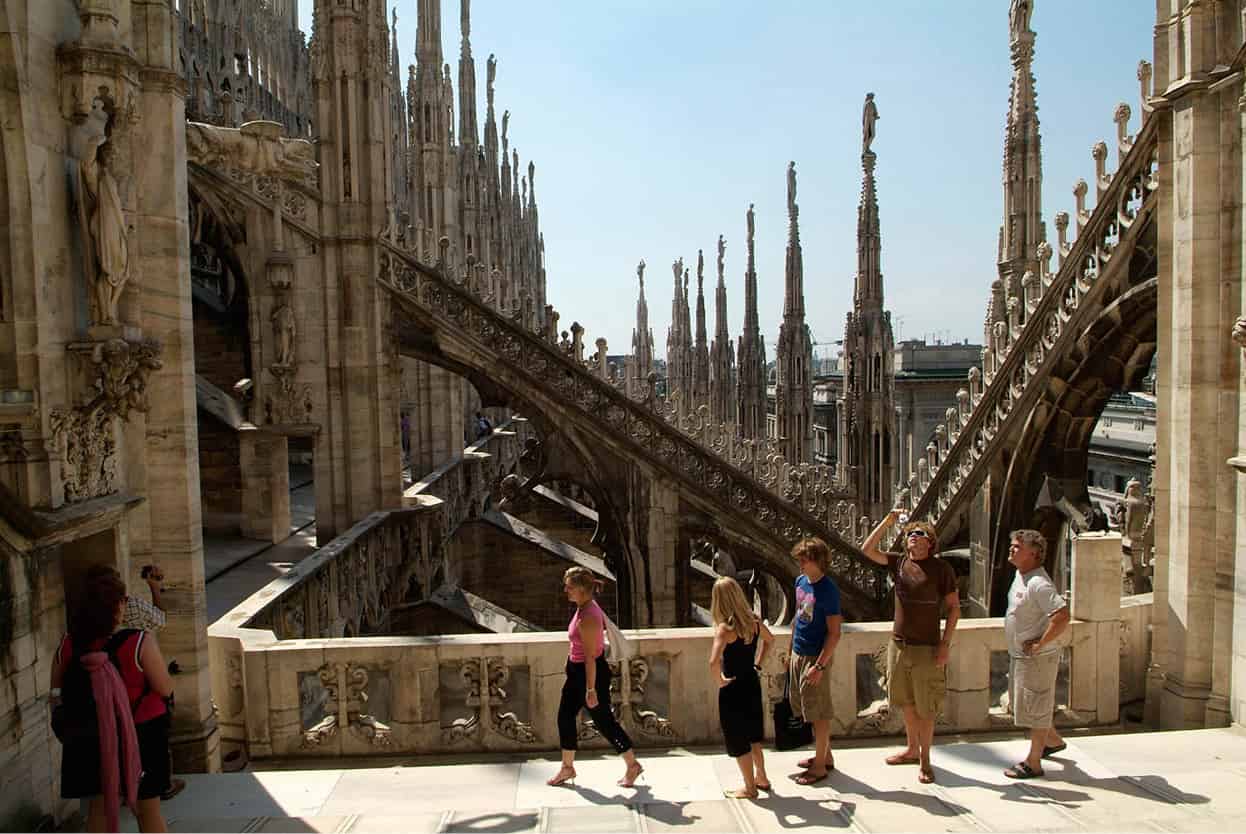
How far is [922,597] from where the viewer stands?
480cm

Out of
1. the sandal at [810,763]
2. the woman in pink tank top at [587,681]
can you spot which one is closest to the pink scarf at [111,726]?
the woman in pink tank top at [587,681]

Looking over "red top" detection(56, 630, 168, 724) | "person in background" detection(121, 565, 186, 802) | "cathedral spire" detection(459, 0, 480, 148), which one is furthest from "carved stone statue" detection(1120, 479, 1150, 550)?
"cathedral spire" detection(459, 0, 480, 148)

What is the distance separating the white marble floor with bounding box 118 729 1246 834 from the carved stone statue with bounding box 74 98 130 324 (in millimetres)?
2619

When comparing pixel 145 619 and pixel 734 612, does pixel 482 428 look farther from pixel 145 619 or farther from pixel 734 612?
pixel 734 612

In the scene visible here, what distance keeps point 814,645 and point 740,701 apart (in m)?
0.51

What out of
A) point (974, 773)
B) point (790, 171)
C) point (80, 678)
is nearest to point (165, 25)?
point (80, 678)

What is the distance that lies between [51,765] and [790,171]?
28073 millimetres

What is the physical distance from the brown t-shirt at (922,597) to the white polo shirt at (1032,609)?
34 cm

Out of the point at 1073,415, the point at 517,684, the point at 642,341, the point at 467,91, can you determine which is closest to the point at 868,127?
the point at 1073,415

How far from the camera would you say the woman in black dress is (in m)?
4.50

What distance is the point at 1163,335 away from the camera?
6.91 metres

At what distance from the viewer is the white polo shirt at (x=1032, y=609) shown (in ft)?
15.5

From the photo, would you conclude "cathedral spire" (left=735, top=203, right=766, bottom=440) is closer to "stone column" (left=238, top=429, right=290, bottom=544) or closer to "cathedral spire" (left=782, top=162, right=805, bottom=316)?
"cathedral spire" (left=782, top=162, right=805, bottom=316)

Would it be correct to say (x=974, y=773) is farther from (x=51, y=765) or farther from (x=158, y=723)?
(x=51, y=765)
